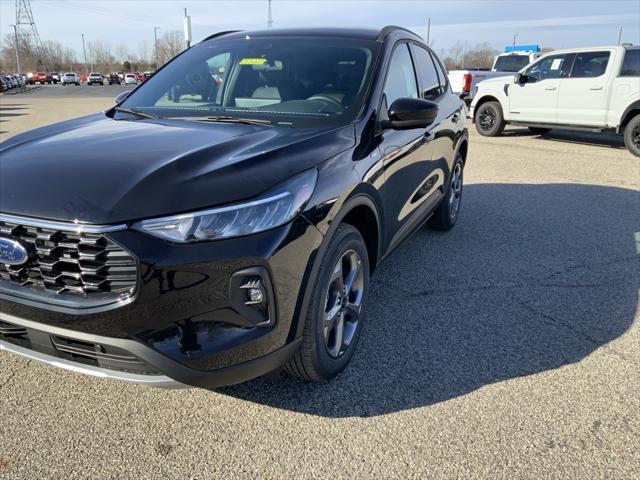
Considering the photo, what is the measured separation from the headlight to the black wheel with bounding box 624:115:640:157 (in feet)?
33.6

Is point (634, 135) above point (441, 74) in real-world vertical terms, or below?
below

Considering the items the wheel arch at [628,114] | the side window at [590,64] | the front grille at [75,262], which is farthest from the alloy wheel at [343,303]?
the side window at [590,64]

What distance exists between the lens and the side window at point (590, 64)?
10.7m

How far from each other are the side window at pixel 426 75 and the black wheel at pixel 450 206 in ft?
2.97

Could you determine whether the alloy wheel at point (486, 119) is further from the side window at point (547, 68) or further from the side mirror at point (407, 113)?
the side mirror at point (407, 113)

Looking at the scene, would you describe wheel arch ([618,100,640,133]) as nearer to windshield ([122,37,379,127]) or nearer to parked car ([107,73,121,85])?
windshield ([122,37,379,127])

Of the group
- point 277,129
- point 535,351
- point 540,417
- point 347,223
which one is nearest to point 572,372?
point 535,351

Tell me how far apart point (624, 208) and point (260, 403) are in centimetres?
579

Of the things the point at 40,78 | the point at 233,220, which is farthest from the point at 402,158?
the point at 40,78

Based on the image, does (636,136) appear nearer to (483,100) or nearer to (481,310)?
(483,100)

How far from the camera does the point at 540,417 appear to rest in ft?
8.57

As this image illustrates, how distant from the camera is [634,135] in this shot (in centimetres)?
1029

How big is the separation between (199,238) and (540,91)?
11.4 meters

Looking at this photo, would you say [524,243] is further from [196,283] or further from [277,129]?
[196,283]
